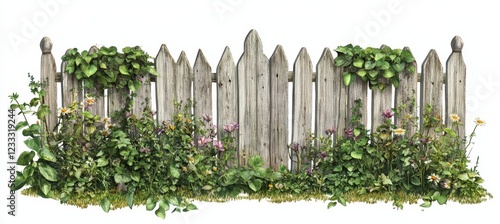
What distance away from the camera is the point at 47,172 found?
862cm

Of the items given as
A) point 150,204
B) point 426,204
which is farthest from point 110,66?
point 426,204

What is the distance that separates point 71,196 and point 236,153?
1.97 meters

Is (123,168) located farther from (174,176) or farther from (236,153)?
(236,153)

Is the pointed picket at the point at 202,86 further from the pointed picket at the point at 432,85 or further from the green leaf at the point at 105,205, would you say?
the pointed picket at the point at 432,85

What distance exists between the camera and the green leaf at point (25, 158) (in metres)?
8.64

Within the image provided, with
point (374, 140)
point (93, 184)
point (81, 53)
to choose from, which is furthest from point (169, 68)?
point (374, 140)

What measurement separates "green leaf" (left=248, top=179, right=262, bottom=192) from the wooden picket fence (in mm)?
354

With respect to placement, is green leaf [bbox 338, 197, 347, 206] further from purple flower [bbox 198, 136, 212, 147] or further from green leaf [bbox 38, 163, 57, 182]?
green leaf [bbox 38, 163, 57, 182]

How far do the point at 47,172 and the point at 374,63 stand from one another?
398 cm

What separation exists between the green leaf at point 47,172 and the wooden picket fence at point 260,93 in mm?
Result: 506

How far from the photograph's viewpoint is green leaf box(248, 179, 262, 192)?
→ 28.3 feet

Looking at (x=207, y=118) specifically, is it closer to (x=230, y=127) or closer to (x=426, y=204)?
(x=230, y=127)

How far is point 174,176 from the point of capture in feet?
27.9

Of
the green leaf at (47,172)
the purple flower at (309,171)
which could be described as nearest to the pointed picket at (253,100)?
the purple flower at (309,171)
